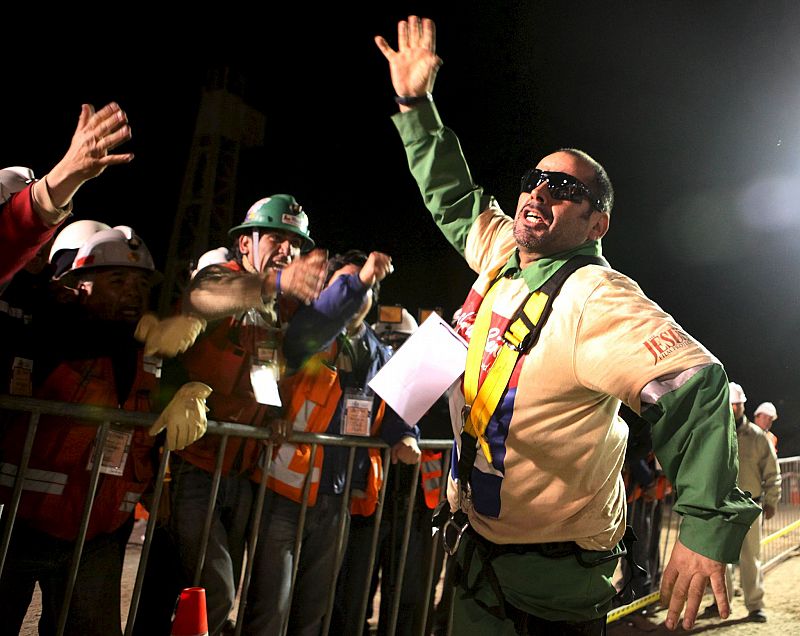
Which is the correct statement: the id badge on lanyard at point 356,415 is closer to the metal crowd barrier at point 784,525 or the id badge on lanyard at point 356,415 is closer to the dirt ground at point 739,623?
the dirt ground at point 739,623

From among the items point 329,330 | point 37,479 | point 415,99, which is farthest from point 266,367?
point 415,99

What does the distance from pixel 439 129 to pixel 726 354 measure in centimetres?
3303

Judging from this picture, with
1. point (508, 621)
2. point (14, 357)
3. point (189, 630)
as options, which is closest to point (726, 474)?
point (508, 621)

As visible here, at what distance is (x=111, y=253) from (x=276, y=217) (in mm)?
1099

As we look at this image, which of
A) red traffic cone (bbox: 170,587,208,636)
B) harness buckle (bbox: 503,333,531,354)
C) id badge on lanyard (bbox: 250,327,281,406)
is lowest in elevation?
red traffic cone (bbox: 170,587,208,636)

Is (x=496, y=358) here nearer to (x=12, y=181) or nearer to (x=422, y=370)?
(x=422, y=370)

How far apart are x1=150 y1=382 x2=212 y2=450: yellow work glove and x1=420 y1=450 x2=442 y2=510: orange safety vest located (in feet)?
7.07

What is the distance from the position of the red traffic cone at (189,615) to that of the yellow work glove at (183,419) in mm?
748

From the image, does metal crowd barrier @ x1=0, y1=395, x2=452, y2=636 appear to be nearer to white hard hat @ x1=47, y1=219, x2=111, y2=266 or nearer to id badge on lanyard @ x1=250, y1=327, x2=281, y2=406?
id badge on lanyard @ x1=250, y1=327, x2=281, y2=406

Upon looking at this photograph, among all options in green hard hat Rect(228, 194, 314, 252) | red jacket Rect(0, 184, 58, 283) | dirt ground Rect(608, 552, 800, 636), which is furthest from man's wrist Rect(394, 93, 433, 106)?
dirt ground Rect(608, 552, 800, 636)

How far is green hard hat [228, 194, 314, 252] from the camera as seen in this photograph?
382 centimetres

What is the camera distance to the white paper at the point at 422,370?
8.32 feet

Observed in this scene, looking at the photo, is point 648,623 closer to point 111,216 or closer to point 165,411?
point 165,411

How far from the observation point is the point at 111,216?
25.2 metres
